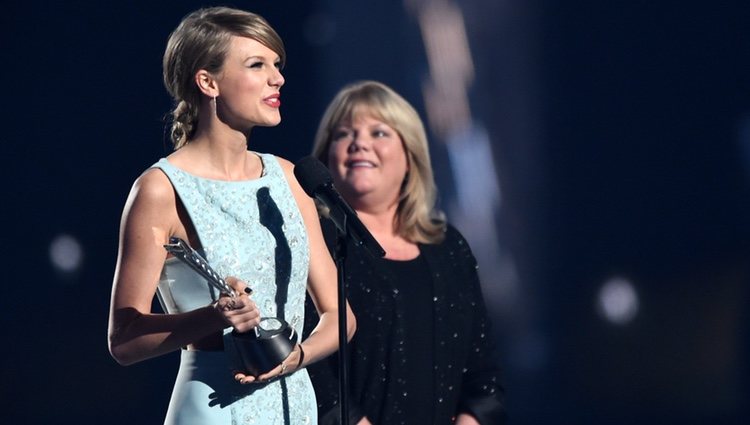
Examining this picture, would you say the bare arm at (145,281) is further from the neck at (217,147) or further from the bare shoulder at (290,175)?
the bare shoulder at (290,175)

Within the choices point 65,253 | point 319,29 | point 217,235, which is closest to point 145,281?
point 217,235

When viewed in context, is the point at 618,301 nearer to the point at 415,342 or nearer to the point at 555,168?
the point at 555,168

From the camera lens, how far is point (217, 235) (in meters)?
1.74

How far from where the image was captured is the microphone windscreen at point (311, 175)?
1.76 meters

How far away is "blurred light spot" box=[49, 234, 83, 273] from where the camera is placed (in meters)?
3.19

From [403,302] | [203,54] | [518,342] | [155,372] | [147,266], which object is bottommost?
[518,342]

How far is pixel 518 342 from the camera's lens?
3455 mm

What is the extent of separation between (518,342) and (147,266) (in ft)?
6.49

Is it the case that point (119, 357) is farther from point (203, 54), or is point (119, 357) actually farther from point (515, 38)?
point (515, 38)

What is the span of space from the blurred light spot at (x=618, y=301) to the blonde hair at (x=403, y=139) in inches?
33.1

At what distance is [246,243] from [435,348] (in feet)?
3.16

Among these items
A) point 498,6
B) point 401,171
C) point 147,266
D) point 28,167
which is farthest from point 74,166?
point 147,266

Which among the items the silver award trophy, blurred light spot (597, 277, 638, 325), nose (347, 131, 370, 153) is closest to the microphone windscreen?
the silver award trophy

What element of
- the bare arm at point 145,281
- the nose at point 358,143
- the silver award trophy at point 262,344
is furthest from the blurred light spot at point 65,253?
the silver award trophy at point 262,344
